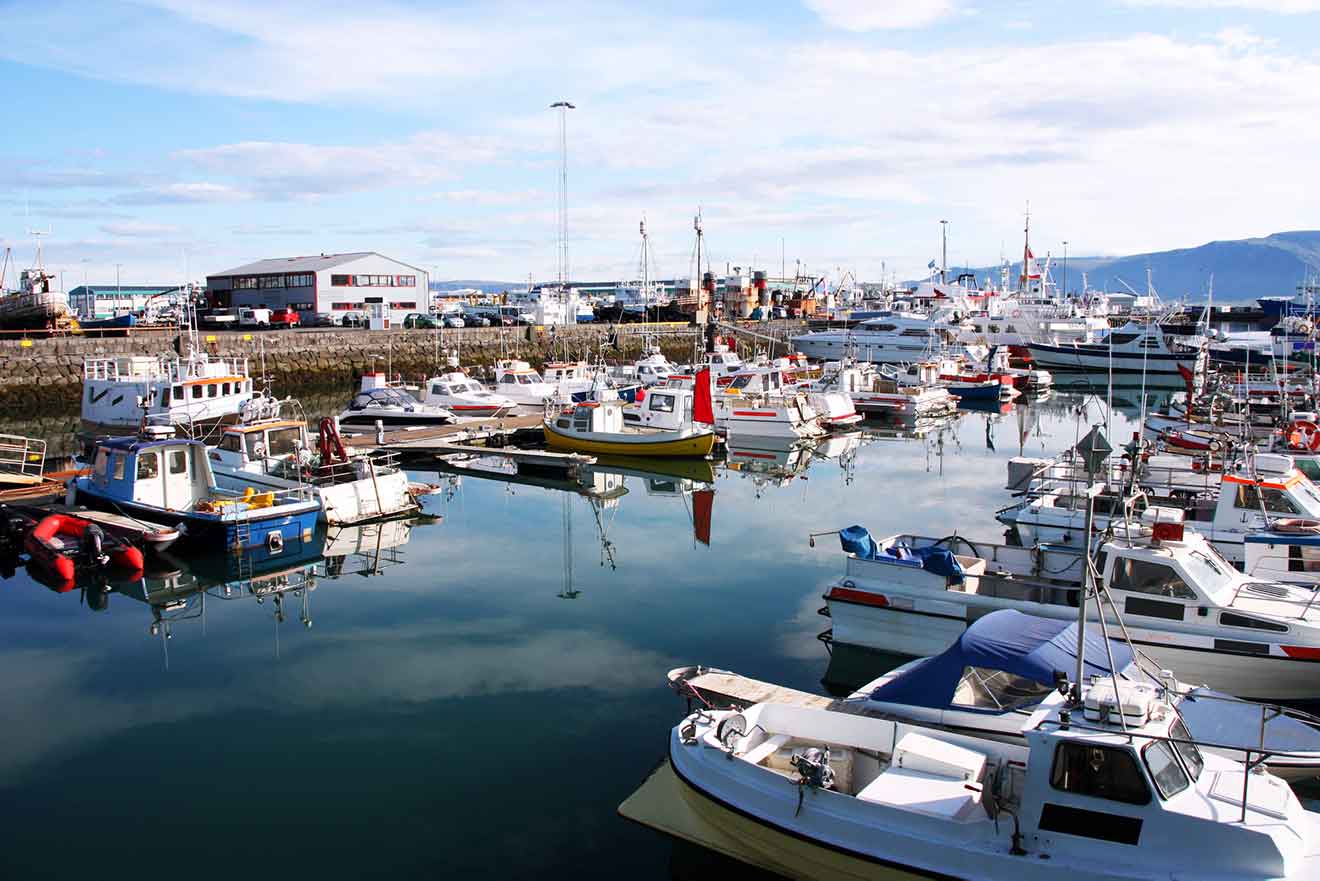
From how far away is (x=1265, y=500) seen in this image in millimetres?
16266

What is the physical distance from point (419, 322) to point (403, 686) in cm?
5211

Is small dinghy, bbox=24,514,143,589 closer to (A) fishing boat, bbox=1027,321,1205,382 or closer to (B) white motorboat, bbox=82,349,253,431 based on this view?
(B) white motorboat, bbox=82,349,253,431

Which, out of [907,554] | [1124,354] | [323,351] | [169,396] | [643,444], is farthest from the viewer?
[1124,354]

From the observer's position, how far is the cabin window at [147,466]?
19.4m

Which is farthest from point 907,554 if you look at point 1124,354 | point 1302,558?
point 1124,354

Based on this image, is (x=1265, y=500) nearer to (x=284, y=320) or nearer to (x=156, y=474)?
(x=156, y=474)

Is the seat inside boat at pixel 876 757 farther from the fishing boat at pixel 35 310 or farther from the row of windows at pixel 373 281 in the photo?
the row of windows at pixel 373 281

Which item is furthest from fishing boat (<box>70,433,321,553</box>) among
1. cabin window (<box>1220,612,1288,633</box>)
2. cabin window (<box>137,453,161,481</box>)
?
cabin window (<box>1220,612,1288,633</box>)

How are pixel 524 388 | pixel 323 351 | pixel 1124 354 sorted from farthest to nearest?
pixel 1124 354
pixel 323 351
pixel 524 388

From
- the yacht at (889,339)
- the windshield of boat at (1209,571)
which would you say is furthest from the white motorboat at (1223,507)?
the yacht at (889,339)

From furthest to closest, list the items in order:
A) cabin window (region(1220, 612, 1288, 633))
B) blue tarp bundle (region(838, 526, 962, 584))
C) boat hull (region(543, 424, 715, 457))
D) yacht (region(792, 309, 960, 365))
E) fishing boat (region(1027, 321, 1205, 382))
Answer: yacht (region(792, 309, 960, 365)) → fishing boat (region(1027, 321, 1205, 382)) → boat hull (region(543, 424, 715, 457)) → blue tarp bundle (region(838, 526, 962, 584)) → cabin window (region(1220, 612, 1288, 633))

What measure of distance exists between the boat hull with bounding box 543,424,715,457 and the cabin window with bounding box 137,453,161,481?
39.8ft

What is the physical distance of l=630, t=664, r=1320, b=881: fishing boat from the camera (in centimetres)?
696

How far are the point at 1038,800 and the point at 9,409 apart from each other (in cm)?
4262
